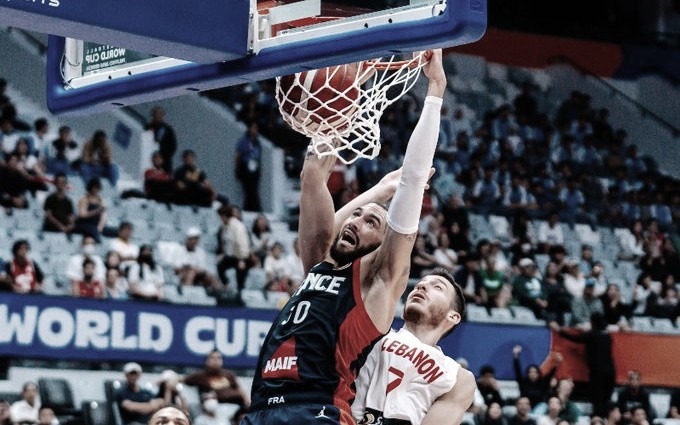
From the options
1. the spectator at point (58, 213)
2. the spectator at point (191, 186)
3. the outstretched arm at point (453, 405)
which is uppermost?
the spectator at point (191, 186)

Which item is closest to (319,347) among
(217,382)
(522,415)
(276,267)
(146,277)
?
(217,382)

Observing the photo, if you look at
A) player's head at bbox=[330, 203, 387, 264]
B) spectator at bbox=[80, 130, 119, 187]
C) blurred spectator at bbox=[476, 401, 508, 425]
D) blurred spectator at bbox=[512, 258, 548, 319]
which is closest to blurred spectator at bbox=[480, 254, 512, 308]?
blurred spectator at bbox=[512, 258, 548, 319]

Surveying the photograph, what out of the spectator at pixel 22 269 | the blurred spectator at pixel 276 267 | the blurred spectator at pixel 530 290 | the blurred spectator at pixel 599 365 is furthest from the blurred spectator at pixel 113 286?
the blurred spectator at pixel 599 365

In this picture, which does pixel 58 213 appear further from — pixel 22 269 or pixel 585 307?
pixel 585 307

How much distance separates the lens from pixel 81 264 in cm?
1171

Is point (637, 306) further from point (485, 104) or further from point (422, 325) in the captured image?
point (422, 325)

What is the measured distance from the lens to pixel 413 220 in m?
4.59

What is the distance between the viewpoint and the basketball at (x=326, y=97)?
475 cm

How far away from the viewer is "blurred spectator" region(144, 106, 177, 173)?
14281 mm

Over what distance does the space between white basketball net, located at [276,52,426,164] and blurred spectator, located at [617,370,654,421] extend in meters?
10.1

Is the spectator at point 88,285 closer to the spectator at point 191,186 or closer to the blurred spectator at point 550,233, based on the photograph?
the spectator at point 191,186

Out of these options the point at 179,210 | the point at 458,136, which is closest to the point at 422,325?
the point at 179,210

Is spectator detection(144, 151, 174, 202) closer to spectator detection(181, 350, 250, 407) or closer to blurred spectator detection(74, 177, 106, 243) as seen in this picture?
blurred spectator detection(74, 177, 106, 243)

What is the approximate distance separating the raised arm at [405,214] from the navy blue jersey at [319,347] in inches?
2.6
